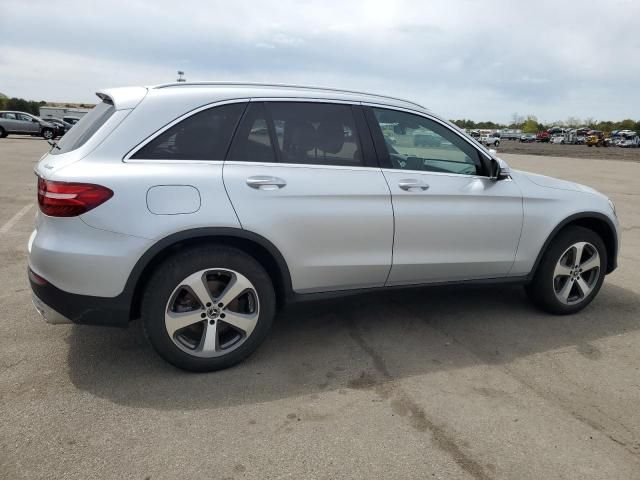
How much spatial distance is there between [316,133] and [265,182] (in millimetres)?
559

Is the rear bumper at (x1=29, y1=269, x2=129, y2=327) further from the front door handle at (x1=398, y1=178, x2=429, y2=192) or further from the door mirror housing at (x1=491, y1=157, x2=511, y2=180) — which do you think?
the door mirror housing at (x1=491, y1=157, x2=511, y2=180)

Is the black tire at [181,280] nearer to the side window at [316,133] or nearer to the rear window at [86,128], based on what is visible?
the side window at [316,133]

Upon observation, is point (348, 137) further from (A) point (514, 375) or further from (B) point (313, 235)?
(A) point (514, 375)

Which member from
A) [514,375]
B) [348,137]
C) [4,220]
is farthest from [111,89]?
[4,220]

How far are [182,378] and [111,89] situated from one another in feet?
6.35

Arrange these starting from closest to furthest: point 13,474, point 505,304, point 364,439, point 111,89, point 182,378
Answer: point 13,474
point 364,439
point 182,378
point 111,89
point 505,304

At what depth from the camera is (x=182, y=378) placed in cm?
316

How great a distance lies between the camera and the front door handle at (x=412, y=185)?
3.56m

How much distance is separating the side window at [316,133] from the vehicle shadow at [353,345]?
131cm

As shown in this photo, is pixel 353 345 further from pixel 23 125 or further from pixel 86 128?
pixel 23 125

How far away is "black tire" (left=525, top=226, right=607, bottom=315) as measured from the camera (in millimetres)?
4234

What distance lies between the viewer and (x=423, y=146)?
386 centimetres

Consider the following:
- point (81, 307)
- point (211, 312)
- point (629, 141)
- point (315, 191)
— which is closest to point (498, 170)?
point (315, 191)

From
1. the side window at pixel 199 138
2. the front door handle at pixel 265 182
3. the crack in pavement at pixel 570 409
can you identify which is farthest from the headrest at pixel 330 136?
the crack in pavement at pixel 570 409
